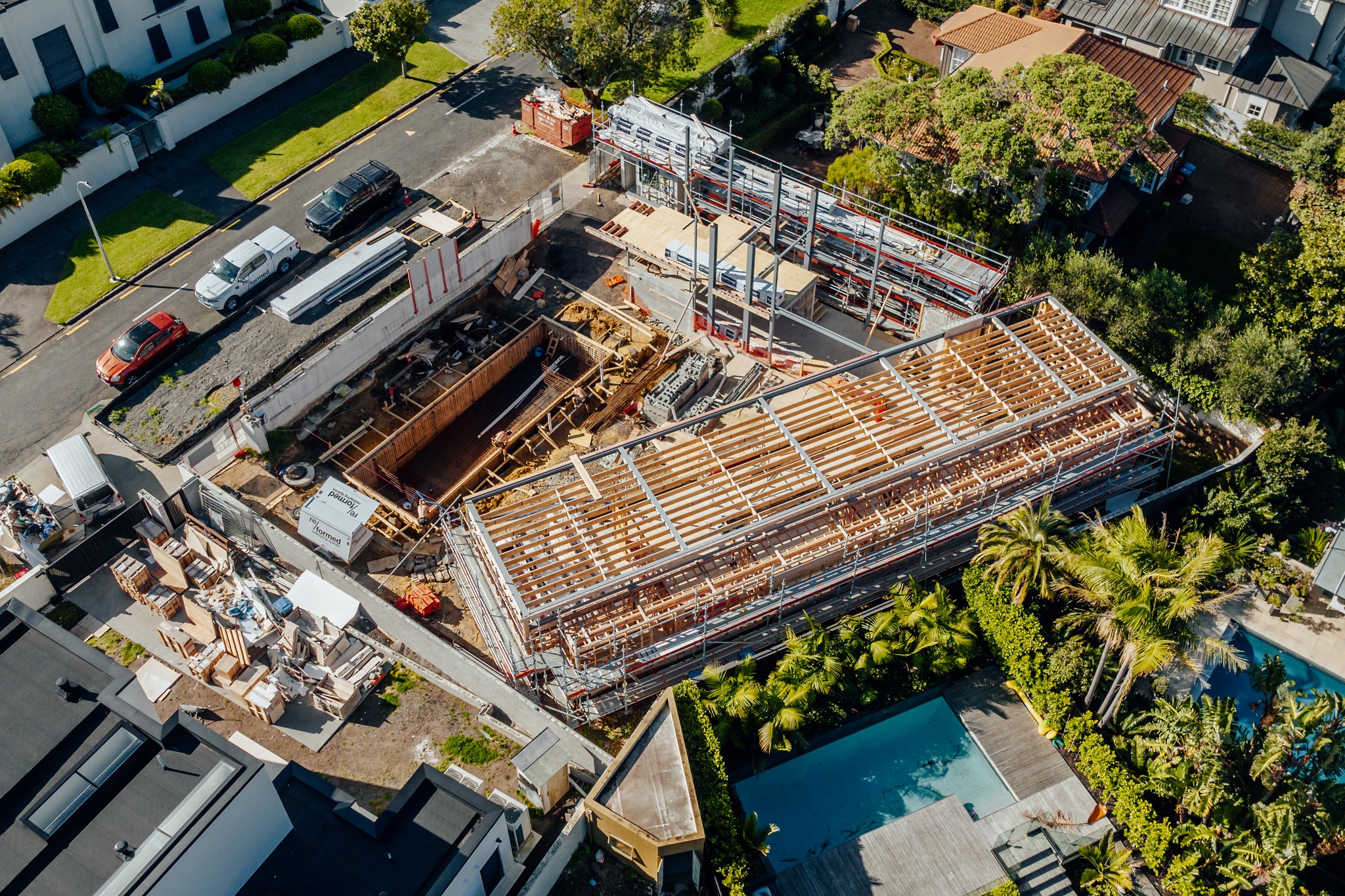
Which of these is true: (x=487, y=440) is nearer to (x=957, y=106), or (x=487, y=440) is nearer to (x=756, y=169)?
(x=756, y=169)

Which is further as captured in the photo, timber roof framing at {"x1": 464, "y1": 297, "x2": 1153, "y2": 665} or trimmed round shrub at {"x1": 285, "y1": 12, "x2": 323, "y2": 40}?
trimmed round shrub at {"x1": 285, "y1": 12, "x2": 323, "y2": 40}

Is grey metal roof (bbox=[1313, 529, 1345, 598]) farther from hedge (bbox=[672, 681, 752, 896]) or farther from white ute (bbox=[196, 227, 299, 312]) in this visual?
white ute (bbox=[196, 227, 299, 312])

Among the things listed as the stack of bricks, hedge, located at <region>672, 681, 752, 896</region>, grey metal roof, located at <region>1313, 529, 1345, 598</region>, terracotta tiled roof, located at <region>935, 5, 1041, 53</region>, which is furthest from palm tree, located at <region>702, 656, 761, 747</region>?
terracotta tiled roof, located at <region>935, 5, 1041, 53</region>

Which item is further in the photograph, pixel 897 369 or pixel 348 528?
pixel 897 369

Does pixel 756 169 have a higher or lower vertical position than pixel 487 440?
higher

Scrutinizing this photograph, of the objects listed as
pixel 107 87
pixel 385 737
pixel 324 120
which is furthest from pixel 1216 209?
pixel 107 87

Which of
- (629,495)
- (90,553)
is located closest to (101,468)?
(90,553)

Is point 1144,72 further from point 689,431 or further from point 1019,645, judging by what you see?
point 1019,645
